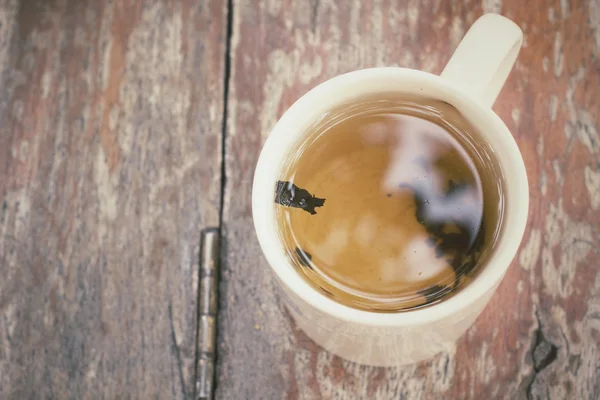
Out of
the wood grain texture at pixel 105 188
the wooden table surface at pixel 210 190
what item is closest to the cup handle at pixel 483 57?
the wooden table surface at pixel 210 190

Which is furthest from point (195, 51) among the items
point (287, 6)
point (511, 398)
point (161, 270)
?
point (511, 398)

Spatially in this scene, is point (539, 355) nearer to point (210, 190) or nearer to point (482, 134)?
point (482, 134)

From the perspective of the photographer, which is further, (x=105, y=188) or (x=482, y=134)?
(x=105, y=188)

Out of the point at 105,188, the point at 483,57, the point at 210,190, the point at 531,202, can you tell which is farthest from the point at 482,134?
the point at 105,188

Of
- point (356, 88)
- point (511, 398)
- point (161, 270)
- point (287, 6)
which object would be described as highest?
point (287, 6)

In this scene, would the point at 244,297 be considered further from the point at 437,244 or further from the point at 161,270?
the point at 437,244

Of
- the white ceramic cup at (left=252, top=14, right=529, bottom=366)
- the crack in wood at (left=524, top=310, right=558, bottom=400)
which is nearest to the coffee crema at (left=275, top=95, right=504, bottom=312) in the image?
the white ceramic cup at (left=252, top=14, right=529, bottom=366)
